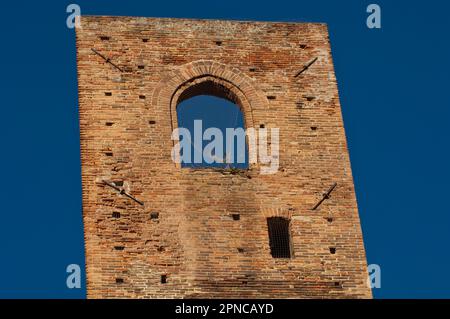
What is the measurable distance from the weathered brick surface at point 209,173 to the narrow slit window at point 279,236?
0.13m

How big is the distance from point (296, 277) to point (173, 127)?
3.55 metres

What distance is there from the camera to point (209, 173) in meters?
23.7

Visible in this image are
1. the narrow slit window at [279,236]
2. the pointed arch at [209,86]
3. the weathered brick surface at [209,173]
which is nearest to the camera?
the weathered brick surface at [209,173]

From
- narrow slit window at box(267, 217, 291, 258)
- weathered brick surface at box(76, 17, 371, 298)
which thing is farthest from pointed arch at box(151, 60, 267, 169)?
narrow slit window at box(267, 217, 291, 258)

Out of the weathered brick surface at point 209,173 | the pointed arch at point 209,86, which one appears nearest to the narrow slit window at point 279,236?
the weathered brick surface at point 209,173

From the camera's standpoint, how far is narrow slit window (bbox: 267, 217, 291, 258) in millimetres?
23094

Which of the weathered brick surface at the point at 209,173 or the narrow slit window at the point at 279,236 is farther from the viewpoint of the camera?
the narrow slit window at the point at 279,236

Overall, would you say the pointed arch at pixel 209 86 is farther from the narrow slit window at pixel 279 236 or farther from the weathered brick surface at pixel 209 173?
the narrow slit window at pixel 279 236

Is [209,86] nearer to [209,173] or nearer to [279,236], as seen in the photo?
[209,173]

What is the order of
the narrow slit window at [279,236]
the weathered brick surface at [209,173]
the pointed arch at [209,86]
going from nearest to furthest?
the weathered brick surface at [209,173] → the narrow slit window at [279,236] → the pointed arch at [209,86]

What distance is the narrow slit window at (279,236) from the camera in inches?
909

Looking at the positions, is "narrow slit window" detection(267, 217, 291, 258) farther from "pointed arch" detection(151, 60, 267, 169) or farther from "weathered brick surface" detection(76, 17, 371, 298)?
"pointed arch" detection(151, 60, 267, 169)

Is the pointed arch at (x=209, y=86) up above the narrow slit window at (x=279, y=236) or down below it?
above

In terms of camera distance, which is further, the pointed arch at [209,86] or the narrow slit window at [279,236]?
the pointed arch at [209,86]
